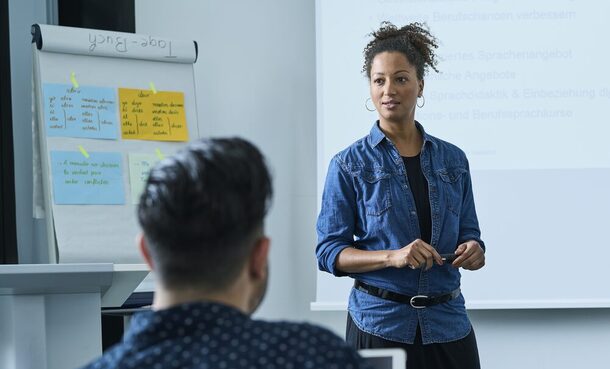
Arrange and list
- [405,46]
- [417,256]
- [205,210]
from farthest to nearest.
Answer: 1. [405,46]
2. [417,256]
3. [205,210]

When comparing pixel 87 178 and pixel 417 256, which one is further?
pixel 87 178

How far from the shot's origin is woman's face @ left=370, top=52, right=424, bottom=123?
2398 millimetres

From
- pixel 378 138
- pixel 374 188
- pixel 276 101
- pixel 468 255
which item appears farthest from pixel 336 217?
pixel 276 101

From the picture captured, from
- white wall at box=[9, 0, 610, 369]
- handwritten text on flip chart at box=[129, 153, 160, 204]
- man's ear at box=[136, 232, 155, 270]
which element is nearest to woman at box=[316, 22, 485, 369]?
handwritten text on flip chart at box=[129, 153, 160, 204]

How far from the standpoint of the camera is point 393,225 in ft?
7.55

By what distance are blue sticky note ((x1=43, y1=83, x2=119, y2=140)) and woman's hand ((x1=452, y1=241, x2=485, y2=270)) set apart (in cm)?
159

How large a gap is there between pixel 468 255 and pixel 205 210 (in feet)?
4.73

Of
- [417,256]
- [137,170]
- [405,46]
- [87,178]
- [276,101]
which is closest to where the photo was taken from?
[417,256]

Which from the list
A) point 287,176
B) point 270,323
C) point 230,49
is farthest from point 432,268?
Answer: point 230,49

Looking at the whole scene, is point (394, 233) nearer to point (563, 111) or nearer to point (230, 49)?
point (563, 111)

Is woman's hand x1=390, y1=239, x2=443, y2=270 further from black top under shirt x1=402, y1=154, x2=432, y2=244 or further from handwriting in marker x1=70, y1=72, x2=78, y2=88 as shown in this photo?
handwriting in marker x1=70, y1=72, x2=78, y2=88

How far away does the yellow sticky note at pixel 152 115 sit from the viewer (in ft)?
11.2

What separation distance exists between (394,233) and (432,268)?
13 centimetres

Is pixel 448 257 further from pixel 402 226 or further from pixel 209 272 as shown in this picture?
pixel 209 272
